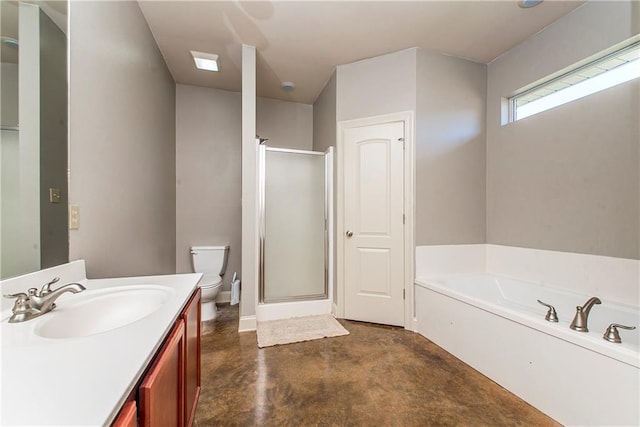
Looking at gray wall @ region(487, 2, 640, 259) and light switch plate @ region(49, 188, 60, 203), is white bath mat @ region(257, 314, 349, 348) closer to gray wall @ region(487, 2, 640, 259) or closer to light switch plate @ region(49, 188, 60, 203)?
light switch plate @ region(49, 188, 60, 203)

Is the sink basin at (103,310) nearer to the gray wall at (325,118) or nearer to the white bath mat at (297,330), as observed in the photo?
the white bath mat at (297,330)

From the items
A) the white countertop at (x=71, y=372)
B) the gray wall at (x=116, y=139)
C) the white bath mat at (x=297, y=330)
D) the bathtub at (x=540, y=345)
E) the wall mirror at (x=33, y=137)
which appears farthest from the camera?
the white bath mat at (x=297, y=330)

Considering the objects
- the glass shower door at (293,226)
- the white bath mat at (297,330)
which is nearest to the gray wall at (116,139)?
the glass shower door at (293,226)

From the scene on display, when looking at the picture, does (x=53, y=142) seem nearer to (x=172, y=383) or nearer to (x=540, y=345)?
(x=172, y=383)

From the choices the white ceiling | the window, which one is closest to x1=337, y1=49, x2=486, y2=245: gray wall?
→ the white ceiling

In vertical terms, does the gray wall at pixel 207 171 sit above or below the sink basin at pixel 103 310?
above

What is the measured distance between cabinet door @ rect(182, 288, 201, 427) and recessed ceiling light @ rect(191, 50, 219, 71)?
2399mm

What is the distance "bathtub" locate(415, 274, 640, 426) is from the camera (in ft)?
4.08

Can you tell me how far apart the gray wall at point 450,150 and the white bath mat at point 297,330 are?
3.94ft

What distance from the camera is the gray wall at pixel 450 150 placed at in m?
2.56

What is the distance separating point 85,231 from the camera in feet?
4.52

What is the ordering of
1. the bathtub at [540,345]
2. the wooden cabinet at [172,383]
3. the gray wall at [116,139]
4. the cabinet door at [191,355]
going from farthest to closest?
the gray wall at [116,139]
the bathtub at [540,345]
the cabinet door at [191,355]
the wooden cabinet at [172,383]

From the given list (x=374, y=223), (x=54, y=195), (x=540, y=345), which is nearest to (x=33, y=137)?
(x=54, y=195)

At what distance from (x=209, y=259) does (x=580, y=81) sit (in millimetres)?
3980
